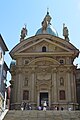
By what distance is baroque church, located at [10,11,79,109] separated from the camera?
137 feet

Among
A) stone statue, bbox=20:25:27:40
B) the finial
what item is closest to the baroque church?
the finial

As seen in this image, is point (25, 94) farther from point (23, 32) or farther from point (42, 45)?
point (23, 32)

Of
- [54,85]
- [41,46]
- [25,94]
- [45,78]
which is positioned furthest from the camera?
[41,46]

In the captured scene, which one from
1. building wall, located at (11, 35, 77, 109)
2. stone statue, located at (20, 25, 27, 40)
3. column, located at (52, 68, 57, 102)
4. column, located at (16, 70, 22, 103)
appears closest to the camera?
column, located at (52, 68, 57, 102)

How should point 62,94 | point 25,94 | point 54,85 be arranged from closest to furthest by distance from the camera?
point 62,94 → point 54,85 → point 25,94

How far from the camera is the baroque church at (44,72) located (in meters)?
41.7

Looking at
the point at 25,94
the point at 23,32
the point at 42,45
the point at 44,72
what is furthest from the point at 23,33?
the point at 25,94

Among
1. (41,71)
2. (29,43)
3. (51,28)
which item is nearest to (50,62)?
(41,71)

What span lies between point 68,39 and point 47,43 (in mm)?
4232

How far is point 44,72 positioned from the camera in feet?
141

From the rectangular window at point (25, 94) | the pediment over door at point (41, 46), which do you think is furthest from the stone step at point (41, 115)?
the pediment over door at point (41, 46)

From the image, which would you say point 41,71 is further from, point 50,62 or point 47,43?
point 47,43

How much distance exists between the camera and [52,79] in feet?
140

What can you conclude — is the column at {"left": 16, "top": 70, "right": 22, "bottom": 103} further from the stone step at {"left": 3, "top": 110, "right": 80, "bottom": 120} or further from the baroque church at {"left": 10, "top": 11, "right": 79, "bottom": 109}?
the stone step at {"left": 3, "top": 110, "right": 80, "bottom": 120}
